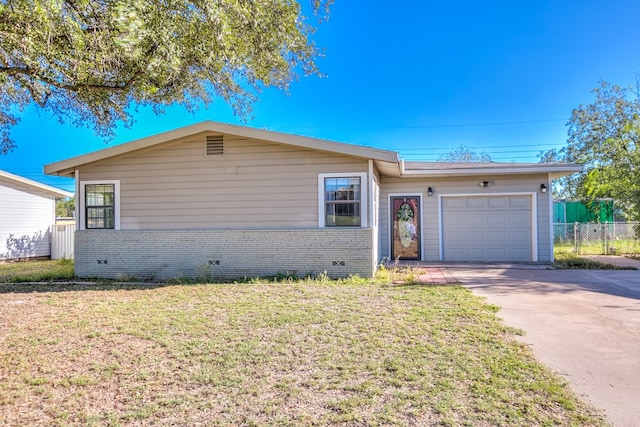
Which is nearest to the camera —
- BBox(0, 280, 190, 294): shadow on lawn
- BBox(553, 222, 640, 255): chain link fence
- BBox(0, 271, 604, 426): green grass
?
BBox(0, 271, 604, 426): green grass

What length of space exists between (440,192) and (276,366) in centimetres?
843

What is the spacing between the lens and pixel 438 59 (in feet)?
47.7

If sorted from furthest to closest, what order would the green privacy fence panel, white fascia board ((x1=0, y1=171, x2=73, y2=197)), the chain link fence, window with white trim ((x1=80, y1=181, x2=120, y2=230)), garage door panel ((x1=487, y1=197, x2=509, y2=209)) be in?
the green privacy fence panel
white fascia board ((x1=0, y1=171, x2=73, y2=197))
the chain link fence
garage door panel ((x1=487, y1=197, x2=509, y2=209))
window with white trim ((x1=80, y1=181, x2=120, y2=230))

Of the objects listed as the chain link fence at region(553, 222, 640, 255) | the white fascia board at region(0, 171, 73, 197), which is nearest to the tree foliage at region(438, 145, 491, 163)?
the chain link fence at region(553, 222, 640, 255)

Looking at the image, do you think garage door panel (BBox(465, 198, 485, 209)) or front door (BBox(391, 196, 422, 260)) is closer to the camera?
garage door panel (BBox(465, 198, 485, 209))

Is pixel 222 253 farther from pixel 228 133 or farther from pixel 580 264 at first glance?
A: pixel 580 264

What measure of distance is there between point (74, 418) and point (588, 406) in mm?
3759

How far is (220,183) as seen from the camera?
8188 mm

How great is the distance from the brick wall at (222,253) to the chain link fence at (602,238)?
29.8 feet

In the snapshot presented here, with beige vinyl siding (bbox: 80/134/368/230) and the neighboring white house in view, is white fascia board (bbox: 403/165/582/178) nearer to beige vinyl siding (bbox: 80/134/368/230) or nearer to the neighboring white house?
beige vinyl siding (bbox: 80/134/368/230)

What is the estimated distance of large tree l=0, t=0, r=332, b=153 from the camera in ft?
13.1

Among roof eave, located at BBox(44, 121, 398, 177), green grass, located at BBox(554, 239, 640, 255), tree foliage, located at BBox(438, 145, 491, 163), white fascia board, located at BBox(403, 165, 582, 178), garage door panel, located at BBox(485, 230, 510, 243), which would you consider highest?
tree foliage, located at BBox(438, 145, 491, 163)

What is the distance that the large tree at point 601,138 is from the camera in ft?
45.9

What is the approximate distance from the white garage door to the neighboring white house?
15782 millimetres
